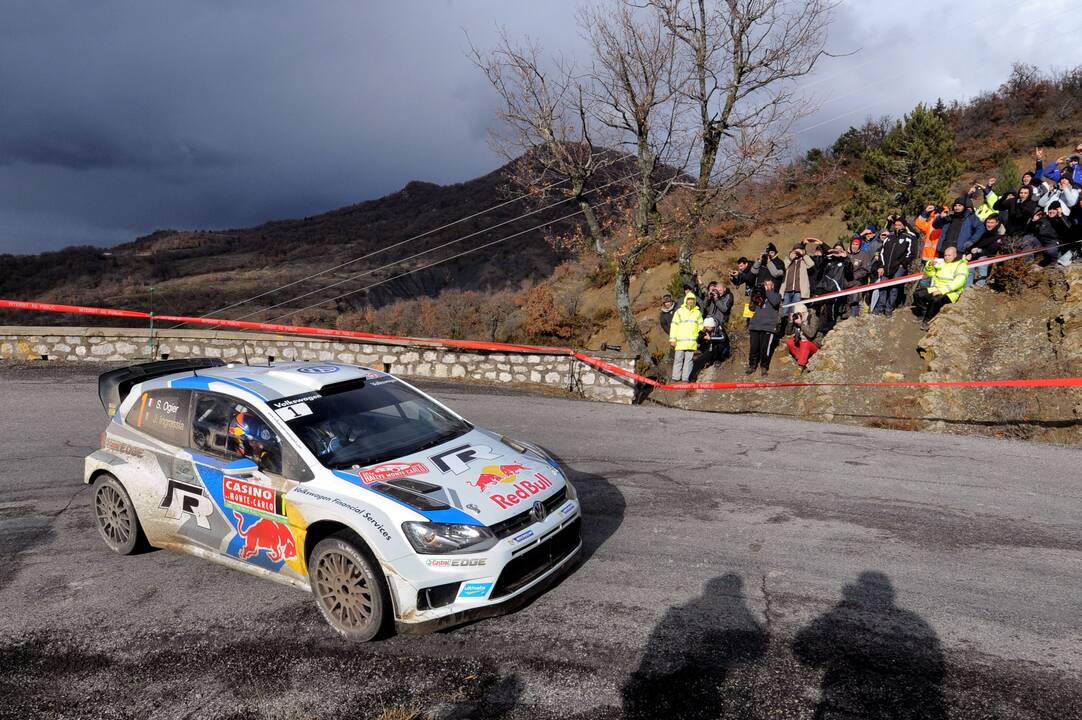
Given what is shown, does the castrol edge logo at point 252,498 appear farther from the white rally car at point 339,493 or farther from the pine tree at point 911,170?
the pine tree at point 911,170

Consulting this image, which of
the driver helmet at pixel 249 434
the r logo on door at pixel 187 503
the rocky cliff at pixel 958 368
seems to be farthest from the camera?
the rocky cliff at pixel 958 368

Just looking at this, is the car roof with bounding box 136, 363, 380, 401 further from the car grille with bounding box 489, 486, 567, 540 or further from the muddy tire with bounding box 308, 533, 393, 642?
the car grille with bounding box 489, 486, 567, 540

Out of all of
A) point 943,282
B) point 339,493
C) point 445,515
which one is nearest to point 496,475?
point 445,515

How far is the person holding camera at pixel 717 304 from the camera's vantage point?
46.9 feet

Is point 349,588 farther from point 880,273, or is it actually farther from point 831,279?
point 880,273

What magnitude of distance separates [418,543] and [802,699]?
2473 mm

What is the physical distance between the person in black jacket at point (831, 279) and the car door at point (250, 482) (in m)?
12.5

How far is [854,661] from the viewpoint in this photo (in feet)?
13.6

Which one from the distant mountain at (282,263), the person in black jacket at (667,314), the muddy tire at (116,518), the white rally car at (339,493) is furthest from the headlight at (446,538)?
the distant mountain at (282,263)

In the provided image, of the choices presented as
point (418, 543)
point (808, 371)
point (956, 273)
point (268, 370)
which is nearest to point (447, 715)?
point (418, 543)

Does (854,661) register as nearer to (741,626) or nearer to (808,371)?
(741,626)

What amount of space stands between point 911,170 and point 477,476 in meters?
27.6

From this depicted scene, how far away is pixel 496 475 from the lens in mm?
4996

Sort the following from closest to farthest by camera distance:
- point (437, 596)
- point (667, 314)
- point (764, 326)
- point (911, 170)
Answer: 1. point (437, 596)
2. point (764, 326)
3. point (667, 314)
4. point (911, 170)
